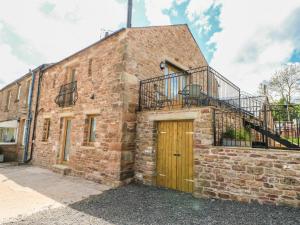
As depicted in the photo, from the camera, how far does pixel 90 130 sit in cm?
759

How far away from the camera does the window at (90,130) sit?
7.47 meters

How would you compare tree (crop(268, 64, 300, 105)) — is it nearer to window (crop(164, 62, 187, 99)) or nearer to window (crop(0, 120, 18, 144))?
window (crop(164, 62, 187, 99))

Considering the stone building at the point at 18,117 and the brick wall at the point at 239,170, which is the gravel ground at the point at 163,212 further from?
the stone building at the point at 18,117

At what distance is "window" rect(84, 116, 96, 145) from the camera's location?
7473 mm

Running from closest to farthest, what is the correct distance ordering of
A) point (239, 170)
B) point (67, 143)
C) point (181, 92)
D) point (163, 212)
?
1. point (163, 212)
2. point (239, 170)
3. point (181, 92)
4. point (67, 143)

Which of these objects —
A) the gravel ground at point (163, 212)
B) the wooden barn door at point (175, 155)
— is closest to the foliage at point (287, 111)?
the gravel ground at point (163, 212)

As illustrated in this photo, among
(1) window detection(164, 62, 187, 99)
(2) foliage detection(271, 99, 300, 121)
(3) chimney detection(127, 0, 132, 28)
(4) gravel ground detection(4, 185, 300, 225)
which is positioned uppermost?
(3) chimney detection(127, 0, 132, 28)

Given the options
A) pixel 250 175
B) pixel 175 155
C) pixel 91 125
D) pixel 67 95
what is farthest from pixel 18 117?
pixel 250 175

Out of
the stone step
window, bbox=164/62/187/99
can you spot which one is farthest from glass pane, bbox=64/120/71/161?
window, bbox=164/62/187/99

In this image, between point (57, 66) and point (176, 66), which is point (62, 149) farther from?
point (176, 66)

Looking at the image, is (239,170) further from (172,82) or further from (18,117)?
(18,117)

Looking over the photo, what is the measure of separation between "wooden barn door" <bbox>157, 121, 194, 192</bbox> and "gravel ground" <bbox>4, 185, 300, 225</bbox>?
2.32ft

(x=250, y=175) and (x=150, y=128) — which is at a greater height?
(x=150, y=128)

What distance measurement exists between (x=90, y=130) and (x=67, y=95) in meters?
2.74
